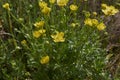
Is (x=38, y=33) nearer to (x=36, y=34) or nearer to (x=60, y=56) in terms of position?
(x=36, y=34)

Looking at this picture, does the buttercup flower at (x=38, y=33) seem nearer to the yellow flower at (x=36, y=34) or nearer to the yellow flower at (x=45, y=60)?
the yellow flower at (x=36, y=34)

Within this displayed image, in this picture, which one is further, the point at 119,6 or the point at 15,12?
the point at 119,6

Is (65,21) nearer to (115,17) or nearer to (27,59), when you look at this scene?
(27,59)

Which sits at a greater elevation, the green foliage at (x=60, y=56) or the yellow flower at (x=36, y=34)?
the yellow flower at (x=36, y=34)

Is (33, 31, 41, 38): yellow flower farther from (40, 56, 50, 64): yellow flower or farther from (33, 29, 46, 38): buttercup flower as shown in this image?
(40, 56, 50, 64): yellow flower

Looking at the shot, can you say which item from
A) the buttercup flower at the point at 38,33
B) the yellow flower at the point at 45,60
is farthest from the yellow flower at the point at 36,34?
the yellow flower at the point at 45,60

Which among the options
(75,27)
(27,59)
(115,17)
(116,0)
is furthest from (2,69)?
(116,0)

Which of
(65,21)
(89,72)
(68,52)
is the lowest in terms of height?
(89,72)

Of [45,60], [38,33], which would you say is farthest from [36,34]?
[45,60]

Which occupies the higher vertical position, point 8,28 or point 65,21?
point 65,21

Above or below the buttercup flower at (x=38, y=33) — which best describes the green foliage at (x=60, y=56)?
below

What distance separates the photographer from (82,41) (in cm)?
199

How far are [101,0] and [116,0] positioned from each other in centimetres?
13

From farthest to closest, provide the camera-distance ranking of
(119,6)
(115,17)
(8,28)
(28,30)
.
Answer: (119,6), (115,17), (8,28), (28,30)
